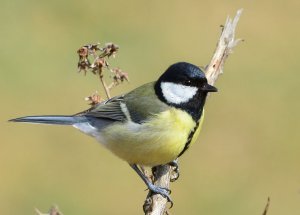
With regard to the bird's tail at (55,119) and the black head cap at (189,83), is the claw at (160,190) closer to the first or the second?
the black head cap at (189,83)

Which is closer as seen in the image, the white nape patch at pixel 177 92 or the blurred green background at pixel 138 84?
the white nape patch at pixel 177 92

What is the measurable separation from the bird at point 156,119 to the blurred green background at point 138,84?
2.99 meters

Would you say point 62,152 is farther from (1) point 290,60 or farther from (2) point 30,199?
(1) point 290,60

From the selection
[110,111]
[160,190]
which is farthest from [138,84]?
[160,190]

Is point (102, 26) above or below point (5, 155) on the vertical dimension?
above

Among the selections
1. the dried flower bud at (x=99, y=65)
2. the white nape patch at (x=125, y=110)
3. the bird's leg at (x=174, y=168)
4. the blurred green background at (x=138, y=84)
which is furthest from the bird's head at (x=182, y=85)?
the blurred green background at (x=138, y=84)

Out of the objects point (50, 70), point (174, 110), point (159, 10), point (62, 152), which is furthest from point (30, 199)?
point (159, 10)

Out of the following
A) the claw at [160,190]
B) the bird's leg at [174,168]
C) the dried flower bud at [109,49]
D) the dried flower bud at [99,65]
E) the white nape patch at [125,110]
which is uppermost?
the dried flower bud at [109,49]

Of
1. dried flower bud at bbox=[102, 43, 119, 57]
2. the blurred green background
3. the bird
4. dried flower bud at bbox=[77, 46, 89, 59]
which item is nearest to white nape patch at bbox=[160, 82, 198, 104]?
the bird

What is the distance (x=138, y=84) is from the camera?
8.89 meters

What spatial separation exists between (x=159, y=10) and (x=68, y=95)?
297 centimetres

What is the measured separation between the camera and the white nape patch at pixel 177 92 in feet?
12.5

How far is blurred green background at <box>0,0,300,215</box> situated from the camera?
23.7 feet

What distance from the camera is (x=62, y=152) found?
781 cm
